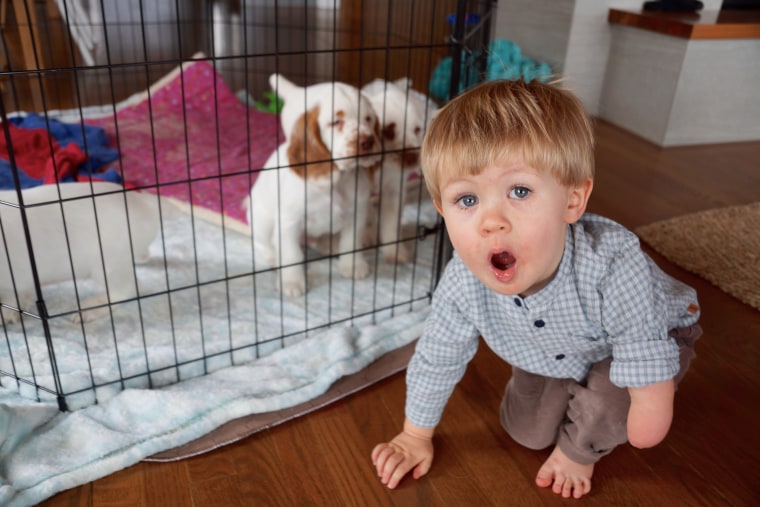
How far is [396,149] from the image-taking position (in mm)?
1807

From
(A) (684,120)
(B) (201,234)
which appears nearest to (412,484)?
(B) (201,234)

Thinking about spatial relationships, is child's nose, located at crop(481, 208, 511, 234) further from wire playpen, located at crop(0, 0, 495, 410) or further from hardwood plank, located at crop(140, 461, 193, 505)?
hardwood plank, located at crop(140, 461, 193, 505)

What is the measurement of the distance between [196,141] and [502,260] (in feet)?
6.34

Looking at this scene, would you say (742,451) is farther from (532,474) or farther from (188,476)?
(188,476)

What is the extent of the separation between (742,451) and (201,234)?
5.01ft

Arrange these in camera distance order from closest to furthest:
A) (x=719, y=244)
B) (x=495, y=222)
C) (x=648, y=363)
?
(x=495, y=222)
(x=648, y=363)
(x=719, y=244)

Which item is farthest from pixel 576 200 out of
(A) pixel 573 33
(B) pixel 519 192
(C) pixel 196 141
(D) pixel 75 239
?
(A) pixel 573 33

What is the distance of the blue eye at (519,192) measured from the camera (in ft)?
3.05

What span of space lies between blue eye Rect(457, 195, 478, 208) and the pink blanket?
1172 mm

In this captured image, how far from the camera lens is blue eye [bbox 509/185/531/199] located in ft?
3.05

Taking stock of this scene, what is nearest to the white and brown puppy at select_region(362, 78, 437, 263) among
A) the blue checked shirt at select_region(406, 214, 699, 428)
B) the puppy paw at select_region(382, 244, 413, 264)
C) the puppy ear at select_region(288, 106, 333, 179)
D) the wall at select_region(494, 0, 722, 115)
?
the puppy paw at select_region(382, 244, 413, 264)

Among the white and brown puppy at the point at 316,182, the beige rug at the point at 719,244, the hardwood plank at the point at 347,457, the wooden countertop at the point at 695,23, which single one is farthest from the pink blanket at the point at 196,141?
the wooden countertop at the point at 695,23

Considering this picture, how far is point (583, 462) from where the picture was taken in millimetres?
1211

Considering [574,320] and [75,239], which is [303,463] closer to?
[574,320]
